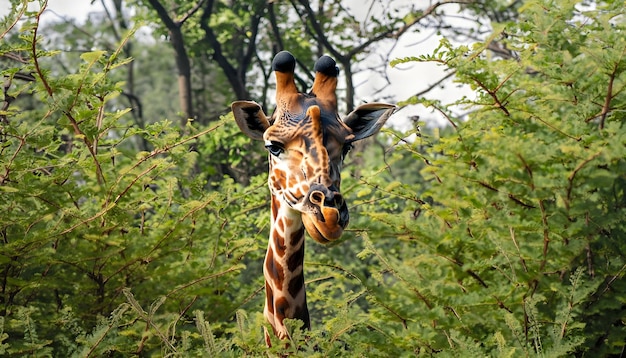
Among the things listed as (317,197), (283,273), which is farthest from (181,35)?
(317,197)

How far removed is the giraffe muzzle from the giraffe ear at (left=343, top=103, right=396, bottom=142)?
0.91m

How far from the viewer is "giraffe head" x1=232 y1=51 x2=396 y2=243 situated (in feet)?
13.7

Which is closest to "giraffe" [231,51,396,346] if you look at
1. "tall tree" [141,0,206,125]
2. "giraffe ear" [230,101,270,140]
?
"giraffe ear" [230,101,270,140]

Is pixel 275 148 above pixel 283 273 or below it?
above

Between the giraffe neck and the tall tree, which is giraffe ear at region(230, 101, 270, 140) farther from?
the tall tree

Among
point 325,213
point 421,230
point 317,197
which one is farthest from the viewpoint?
point 421,230

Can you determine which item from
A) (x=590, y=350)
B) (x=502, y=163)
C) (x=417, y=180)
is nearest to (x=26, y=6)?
(x=502, y=163)

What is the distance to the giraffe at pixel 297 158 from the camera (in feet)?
14.2

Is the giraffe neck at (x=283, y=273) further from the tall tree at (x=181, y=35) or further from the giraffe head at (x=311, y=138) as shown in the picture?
the tall tree at (x=181, y=35)

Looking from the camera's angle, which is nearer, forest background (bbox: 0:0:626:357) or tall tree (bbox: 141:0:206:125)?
forest background (bbox: 0:0:626:357)

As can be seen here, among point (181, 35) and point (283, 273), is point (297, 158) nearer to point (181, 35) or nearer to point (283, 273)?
point (283, 273)

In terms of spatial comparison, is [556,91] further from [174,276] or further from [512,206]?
[174,276]

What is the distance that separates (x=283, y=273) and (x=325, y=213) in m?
0.95

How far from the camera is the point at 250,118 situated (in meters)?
4.94
